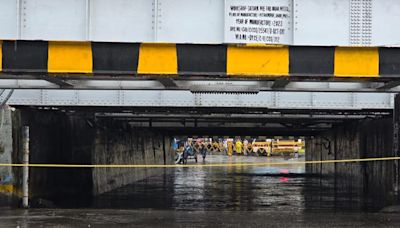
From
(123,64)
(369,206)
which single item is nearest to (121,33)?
(123,64)

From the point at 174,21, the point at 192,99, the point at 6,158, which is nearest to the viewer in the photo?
the point at 174,21

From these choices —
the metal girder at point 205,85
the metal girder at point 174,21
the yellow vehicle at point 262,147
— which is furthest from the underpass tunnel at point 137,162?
the yellow vehicle at point 262,147

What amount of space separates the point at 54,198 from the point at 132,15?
9262 mm

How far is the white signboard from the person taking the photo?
909cm

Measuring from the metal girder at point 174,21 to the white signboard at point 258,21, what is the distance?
0.18 feet

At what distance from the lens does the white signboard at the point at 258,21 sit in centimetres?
909

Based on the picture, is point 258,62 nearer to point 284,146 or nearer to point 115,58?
point 115,58

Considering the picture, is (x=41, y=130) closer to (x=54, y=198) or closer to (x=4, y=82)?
(x=54, y=198)

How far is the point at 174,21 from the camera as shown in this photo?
31.6 ft

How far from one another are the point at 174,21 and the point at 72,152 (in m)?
10.2

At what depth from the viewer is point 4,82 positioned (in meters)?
11.7

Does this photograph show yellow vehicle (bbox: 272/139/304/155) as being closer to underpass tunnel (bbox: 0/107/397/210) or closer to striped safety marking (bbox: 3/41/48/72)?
underpass tunnel (bbox: 0/107/397/210)

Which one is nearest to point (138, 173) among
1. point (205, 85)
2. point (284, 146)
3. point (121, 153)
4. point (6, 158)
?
point (121, 153)

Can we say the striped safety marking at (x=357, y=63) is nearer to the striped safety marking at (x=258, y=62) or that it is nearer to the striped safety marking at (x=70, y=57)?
the striped safety marking at (x=258, y=62)
